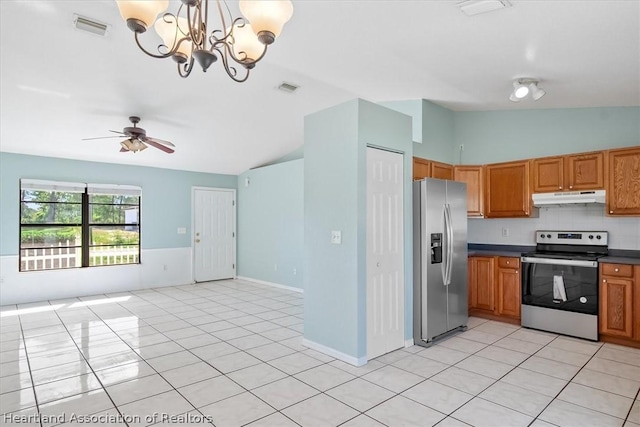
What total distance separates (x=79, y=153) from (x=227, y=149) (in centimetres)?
244

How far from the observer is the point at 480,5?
7.72 feet

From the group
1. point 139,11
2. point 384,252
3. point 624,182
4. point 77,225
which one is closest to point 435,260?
point 384,252

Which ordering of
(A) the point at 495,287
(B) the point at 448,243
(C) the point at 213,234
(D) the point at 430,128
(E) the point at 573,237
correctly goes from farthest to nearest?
1. (C) the point at 213,234
2. (D) the point at 430,128
3. (A) the point at 495,287
4. (E) the point at 573,237
5. (B) the point at 448,243

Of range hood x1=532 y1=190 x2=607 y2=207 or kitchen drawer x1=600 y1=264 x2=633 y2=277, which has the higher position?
range hood x1=532 y1=190 x2=607 y2=207

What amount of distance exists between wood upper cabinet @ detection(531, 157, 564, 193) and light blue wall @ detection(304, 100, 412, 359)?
185 cm

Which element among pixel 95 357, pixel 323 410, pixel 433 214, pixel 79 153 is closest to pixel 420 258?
pixel 433 214

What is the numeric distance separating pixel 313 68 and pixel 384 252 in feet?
7.30

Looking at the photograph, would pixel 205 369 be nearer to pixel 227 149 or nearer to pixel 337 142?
pixel 337 142

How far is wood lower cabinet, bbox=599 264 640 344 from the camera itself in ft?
11.8

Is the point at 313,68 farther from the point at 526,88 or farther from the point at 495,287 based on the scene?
the point at 495,287

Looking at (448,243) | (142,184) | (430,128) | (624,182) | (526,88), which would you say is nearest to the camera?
(526,88)

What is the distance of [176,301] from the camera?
19.4 feet

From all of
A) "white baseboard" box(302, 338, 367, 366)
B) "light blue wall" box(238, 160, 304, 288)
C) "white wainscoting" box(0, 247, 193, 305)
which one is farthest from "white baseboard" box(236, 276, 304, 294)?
"white baseboard" box(302, 338, 367, 366)

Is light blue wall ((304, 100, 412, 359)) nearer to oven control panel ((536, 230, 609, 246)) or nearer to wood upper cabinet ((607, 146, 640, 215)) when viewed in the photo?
oven control panel ((536, 230, 609, 246))
